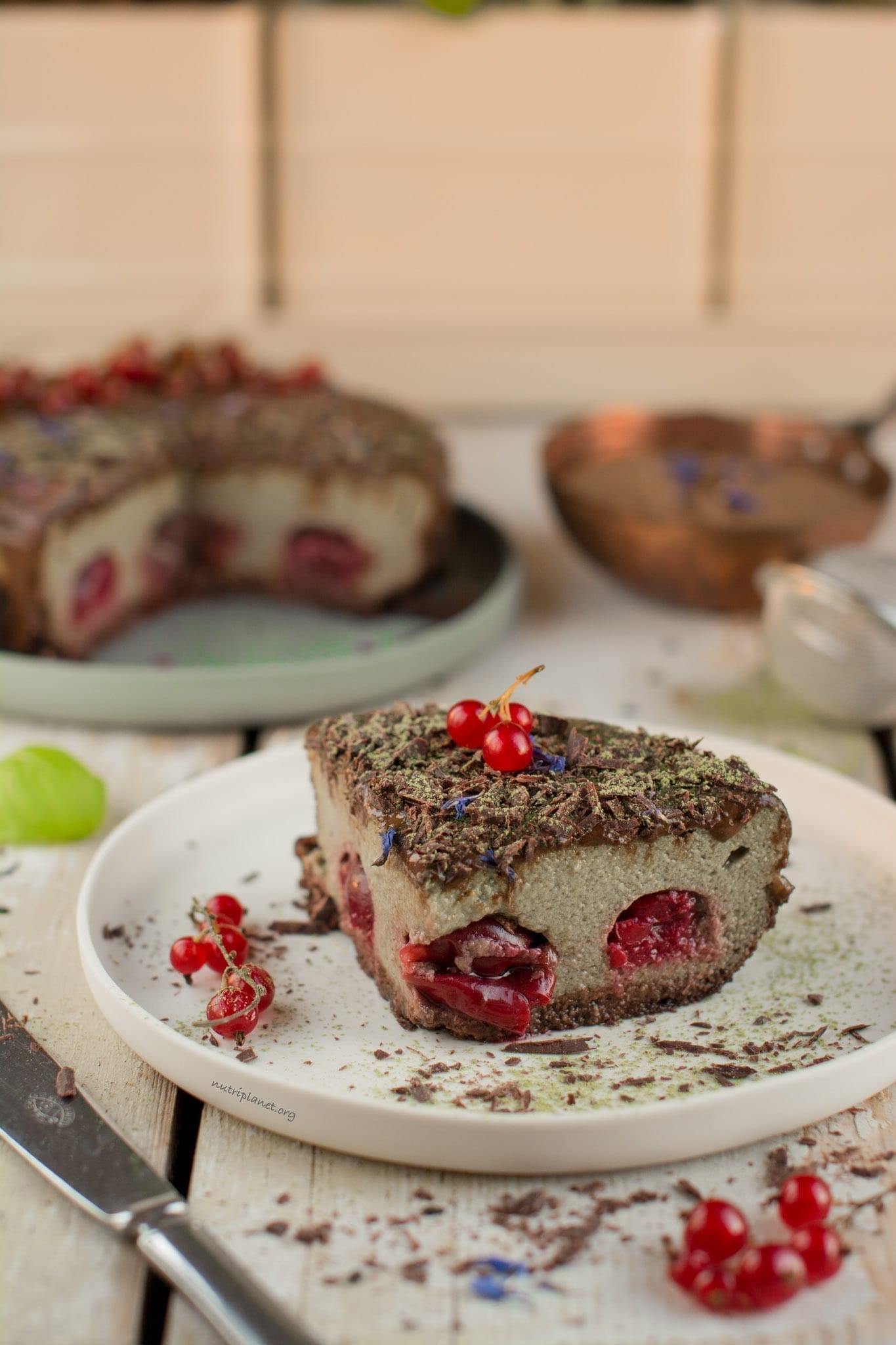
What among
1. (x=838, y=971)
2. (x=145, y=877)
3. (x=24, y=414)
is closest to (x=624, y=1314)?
(x=838, y=971)

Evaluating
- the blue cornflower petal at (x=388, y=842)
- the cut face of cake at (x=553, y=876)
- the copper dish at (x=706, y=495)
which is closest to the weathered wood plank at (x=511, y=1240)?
the cut face of cake at (x=553, y=876)

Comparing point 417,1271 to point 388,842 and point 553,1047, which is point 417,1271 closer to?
point 553,1047

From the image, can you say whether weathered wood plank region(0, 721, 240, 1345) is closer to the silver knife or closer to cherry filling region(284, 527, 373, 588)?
the silver knife

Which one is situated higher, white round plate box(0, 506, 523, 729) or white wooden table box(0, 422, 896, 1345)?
white wooden table box(0, 422, 896, 1345)

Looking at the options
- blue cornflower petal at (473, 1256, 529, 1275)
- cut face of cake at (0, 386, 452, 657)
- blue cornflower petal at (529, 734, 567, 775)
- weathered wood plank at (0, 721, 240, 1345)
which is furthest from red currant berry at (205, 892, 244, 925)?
cut face of cake at (0, 386, 452, 657)

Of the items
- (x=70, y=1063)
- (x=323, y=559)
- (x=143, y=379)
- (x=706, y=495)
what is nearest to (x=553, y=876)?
(x=70, y=1063)
